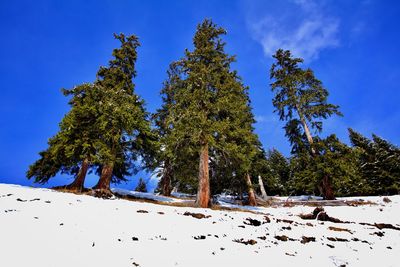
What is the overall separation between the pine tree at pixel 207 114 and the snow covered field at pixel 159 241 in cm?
584

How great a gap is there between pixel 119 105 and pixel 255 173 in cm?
1528

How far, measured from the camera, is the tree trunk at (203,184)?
14539mm

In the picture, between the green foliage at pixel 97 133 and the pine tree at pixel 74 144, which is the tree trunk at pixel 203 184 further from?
the pine tree at pixel 74 144

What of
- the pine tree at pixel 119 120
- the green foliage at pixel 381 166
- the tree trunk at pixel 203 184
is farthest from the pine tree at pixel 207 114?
the green foliage at pixel 381 166

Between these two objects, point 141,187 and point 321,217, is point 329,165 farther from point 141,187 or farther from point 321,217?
point 141,187

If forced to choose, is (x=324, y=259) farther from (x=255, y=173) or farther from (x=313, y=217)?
(x=255, y=173)

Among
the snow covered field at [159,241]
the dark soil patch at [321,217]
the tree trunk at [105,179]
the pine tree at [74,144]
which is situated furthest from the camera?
the tree trunk at [105,179]

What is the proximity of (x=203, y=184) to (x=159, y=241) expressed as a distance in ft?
29.1

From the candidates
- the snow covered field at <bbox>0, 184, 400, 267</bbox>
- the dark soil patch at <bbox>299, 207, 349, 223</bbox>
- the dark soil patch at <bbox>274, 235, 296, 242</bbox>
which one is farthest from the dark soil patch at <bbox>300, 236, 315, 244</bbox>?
the dark soil patch at <bbox>299, 207, 349, 223</bbox>

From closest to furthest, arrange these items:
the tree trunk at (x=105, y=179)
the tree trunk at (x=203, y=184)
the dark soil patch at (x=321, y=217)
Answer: the dark soil patch at (x=321, y=217)
the tree trunk at (x=203, y=184)
the tree trunk at (x=105, y=179)

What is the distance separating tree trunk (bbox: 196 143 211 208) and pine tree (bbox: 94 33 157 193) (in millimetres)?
3965

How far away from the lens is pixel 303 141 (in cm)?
2706

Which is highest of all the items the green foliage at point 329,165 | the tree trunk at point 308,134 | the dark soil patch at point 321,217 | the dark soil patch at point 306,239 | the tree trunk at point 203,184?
the tree trunk at point 308,134

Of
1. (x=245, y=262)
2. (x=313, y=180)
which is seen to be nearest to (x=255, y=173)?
(x=313, y=180)
